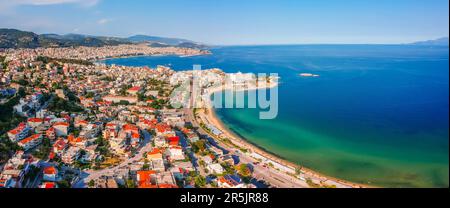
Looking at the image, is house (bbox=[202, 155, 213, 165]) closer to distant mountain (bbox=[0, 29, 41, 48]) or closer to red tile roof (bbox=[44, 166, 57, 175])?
red tile roof (bbox=[44, 166, 57, 175])

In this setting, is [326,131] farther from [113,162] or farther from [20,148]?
[20,148]

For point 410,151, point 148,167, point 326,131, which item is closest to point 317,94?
point 326,131

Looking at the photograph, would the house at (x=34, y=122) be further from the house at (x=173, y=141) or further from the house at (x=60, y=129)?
the house at (x=173, y=141)

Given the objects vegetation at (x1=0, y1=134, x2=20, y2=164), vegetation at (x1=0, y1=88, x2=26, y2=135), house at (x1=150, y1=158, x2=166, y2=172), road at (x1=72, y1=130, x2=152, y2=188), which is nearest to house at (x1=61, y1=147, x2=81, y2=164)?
road at (x1=72, y1=130, x2=152, y2=188)

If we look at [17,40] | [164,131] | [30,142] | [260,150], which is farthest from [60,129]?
[17,40]

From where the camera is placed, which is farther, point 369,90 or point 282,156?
point 369,90

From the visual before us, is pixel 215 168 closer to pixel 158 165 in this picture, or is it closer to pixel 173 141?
pixel 158 165
